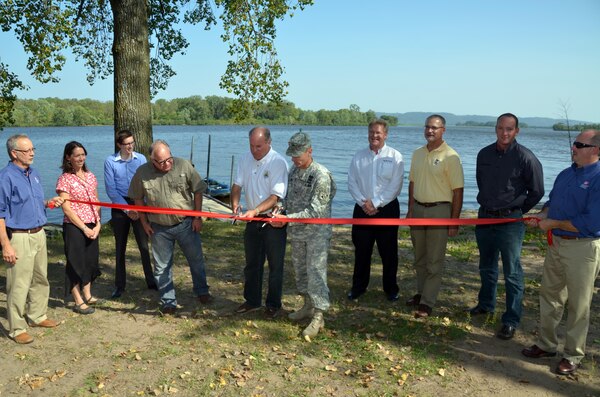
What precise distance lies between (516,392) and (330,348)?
1.86m

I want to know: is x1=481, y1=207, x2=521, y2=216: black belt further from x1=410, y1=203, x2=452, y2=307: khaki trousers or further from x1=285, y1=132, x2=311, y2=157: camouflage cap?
x1=285, y1=132, x2=311, y2=157: camouflage cap

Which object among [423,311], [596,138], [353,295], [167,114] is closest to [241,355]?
[353,295]

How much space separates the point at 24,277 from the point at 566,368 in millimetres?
5729

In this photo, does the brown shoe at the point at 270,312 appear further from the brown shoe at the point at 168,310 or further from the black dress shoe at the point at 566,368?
the black dress shoe at the point at 566,368

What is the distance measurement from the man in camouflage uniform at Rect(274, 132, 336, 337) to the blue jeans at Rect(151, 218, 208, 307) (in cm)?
134

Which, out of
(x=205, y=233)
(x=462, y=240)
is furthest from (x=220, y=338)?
(x=462, y=240)

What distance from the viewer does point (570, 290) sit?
14.9ft

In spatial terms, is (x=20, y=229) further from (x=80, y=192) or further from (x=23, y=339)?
(x=23, y=339)

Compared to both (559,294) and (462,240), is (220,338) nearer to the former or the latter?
(559,294)

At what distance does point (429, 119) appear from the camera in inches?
228

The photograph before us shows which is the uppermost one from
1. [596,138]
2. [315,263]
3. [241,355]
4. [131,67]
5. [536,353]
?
[131,67]

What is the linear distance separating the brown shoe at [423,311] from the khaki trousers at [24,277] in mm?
4564

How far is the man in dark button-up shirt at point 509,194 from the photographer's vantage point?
525 cm

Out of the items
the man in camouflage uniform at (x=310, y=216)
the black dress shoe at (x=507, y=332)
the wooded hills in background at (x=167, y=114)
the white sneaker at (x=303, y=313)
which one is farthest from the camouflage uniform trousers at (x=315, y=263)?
the wooded hills in background at (x=167, y=114)
